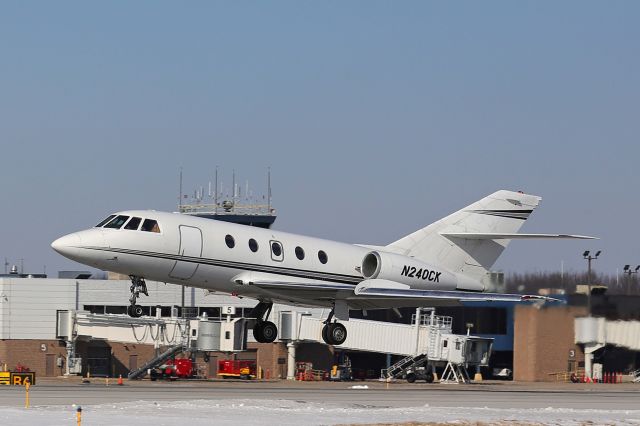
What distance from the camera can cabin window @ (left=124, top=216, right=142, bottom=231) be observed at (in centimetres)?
4194

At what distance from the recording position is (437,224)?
49.9 metres

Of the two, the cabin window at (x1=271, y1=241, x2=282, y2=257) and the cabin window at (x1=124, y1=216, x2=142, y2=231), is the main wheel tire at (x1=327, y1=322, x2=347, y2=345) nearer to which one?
the cabin window at (x1=271, y1=241, x2=282, y2=257)

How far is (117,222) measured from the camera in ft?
138

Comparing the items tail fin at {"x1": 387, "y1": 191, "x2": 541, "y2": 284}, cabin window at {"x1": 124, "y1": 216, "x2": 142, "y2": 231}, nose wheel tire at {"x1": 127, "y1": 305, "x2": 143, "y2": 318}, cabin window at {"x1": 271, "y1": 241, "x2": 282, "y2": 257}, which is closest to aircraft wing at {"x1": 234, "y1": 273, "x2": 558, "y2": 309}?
cabin window at {"x1": 271, "y1": 241, "x2": 282, "y2": 257}

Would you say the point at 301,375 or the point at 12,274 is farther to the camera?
the point at 12,274

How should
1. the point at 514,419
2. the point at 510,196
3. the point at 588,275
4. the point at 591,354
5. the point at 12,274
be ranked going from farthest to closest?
the point at 12,274
the point at 588,275
the point at 591,354
the point at 510,196
the point at 514,419

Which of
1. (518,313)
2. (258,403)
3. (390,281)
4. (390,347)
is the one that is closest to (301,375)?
(390,347)

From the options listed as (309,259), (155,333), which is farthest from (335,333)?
(155,333)

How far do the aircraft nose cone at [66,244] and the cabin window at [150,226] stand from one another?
2.11 meters

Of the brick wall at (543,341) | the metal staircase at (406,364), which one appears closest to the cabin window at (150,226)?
the brick wall at (543,341)

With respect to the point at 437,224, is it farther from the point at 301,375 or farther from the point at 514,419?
the point at 301,375

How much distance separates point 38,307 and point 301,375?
57.5ft

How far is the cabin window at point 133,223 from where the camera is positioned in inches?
1651

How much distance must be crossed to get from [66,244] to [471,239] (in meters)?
16.0
